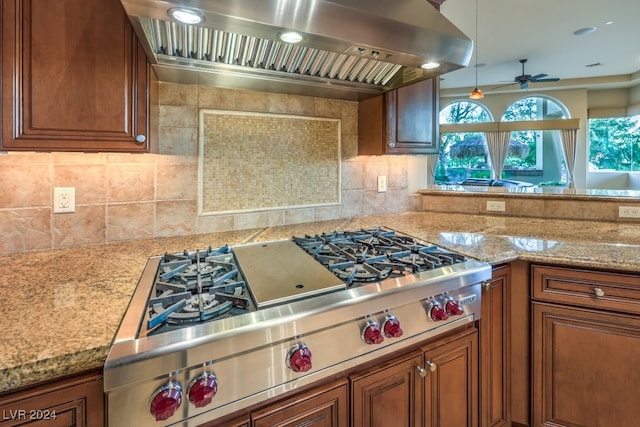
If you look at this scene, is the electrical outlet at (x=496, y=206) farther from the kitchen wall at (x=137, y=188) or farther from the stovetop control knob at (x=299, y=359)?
the stovetop control knob at (x=299, y=359)

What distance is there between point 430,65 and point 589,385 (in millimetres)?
1466

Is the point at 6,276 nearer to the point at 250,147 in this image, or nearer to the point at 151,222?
the point at 151,222

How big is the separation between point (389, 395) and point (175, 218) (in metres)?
1.23

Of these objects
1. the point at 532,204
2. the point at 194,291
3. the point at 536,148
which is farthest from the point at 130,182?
the point at 536,148

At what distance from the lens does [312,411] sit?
3.02 ft

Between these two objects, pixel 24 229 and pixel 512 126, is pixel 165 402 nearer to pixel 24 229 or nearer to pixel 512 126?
pixel 24 229

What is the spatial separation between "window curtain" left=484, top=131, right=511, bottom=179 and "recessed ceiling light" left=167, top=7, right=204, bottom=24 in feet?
27.9

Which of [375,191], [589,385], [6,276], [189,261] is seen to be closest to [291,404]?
[189,261]

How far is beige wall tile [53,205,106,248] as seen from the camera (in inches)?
54.8

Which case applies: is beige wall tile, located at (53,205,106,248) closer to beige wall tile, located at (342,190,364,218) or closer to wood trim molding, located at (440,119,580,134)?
beige wall tile, located at (342,190,364,218)

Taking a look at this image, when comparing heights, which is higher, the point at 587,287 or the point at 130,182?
the point at 130,182

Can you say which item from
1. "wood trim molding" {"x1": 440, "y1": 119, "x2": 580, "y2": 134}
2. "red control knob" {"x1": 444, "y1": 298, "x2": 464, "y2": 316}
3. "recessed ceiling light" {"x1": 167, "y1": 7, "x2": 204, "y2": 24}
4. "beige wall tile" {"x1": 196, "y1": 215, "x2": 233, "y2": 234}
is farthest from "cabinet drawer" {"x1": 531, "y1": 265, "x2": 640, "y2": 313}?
"wood trim molding" {"x1": 440, "y1": 119, "x2": 580, "y2": 134}

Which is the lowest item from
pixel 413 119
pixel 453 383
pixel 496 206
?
pixel 453 383

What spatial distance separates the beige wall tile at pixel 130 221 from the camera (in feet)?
4.90
